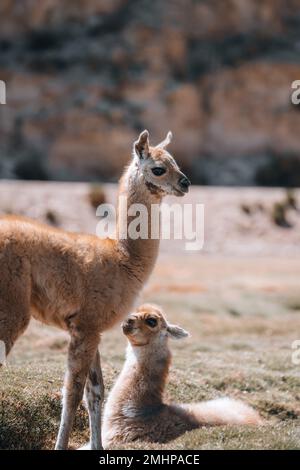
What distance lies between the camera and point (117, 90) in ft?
177

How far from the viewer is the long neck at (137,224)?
28.6 ft

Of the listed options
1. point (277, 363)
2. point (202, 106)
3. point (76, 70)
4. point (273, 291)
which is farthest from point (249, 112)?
point (277, 363)

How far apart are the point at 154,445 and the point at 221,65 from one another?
1939 inches

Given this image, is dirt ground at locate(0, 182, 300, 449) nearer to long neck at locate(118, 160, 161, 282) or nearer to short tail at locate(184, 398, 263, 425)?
short tail at locate(184, 398, 263, 425)

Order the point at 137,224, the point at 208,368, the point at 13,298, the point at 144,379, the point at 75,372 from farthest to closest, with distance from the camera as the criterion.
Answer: the point at 208,368, the point at 144,379, the point at 137,224, the point at 75,372, the point at 13,298

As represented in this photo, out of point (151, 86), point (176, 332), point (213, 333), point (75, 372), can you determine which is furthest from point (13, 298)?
point (151, 86)

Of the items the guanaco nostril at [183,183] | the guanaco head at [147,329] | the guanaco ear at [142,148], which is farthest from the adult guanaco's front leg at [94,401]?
the guanaco ear at [142,148]

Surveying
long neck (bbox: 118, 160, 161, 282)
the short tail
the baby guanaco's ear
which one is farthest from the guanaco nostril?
the short tail

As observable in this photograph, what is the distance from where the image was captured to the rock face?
52.9m

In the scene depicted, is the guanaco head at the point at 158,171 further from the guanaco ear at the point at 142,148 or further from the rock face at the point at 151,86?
the rock face at the point at 151,86

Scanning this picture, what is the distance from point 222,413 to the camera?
32.0 feet

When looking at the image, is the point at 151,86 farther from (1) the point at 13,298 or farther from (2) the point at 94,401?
(1) the point at 13,298

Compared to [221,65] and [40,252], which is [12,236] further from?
[221,65]

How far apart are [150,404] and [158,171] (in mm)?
2606
